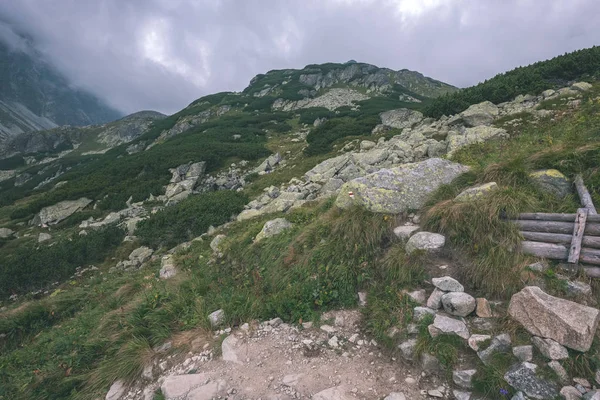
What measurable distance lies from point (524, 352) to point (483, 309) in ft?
2.27

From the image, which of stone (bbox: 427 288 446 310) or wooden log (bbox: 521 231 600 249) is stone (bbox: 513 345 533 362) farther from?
wooden log (bbox: 521 231 600 249)

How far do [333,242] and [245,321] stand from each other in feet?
7.39

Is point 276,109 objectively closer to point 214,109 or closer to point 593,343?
point 214,109

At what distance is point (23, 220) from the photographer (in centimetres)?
2328

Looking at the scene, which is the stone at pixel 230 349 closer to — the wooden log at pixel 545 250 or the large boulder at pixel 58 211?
the wooden log at pixel 545 250

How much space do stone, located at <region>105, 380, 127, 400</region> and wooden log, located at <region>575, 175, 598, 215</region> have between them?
7.67 m

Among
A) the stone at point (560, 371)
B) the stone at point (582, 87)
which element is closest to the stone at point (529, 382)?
the stone at point (560, 371)

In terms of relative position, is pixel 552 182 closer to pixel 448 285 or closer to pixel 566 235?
pixel 566 235

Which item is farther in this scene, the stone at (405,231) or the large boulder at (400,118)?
the large boulder at (400,118)

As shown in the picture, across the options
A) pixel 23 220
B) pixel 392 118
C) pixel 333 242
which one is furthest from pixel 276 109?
pixel 333 242

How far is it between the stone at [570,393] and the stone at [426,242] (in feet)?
7.54

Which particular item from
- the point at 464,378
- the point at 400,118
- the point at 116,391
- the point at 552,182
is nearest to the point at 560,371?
the point at 464,378

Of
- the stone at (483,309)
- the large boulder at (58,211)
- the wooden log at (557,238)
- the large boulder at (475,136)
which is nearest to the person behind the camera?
the stone at (483,309)

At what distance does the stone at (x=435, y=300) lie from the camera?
3943 mm
